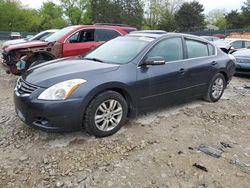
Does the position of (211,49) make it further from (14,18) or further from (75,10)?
(75,10)

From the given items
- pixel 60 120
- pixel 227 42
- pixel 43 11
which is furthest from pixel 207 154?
pixel 43 11

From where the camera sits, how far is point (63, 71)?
4176 millimetres

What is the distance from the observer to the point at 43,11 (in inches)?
2554

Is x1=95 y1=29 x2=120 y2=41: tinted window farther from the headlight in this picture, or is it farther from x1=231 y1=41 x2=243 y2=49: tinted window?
x1=231 y1=41 x2=243 y2=49: tinted window

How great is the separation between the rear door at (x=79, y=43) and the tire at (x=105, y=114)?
429 cm

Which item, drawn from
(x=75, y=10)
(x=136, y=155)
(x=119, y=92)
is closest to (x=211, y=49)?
(x=119, y=92)

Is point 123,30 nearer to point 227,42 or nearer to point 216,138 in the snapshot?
point 216,138

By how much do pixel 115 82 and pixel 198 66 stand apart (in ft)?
6.76

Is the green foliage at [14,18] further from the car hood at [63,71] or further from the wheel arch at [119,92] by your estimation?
the wheel arch at [119,92]

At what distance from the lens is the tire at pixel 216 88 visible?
5.94 metres

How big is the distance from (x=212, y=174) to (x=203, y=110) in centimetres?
233

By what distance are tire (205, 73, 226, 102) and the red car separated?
→ 3964 mm

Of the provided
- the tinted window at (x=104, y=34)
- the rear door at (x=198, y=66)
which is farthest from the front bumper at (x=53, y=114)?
the tinted window at (x=104, y=34)

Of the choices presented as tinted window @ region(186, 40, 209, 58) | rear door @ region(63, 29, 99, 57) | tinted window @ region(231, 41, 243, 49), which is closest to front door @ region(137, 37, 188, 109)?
tinted window @ region(186, 40, 209, 58)
